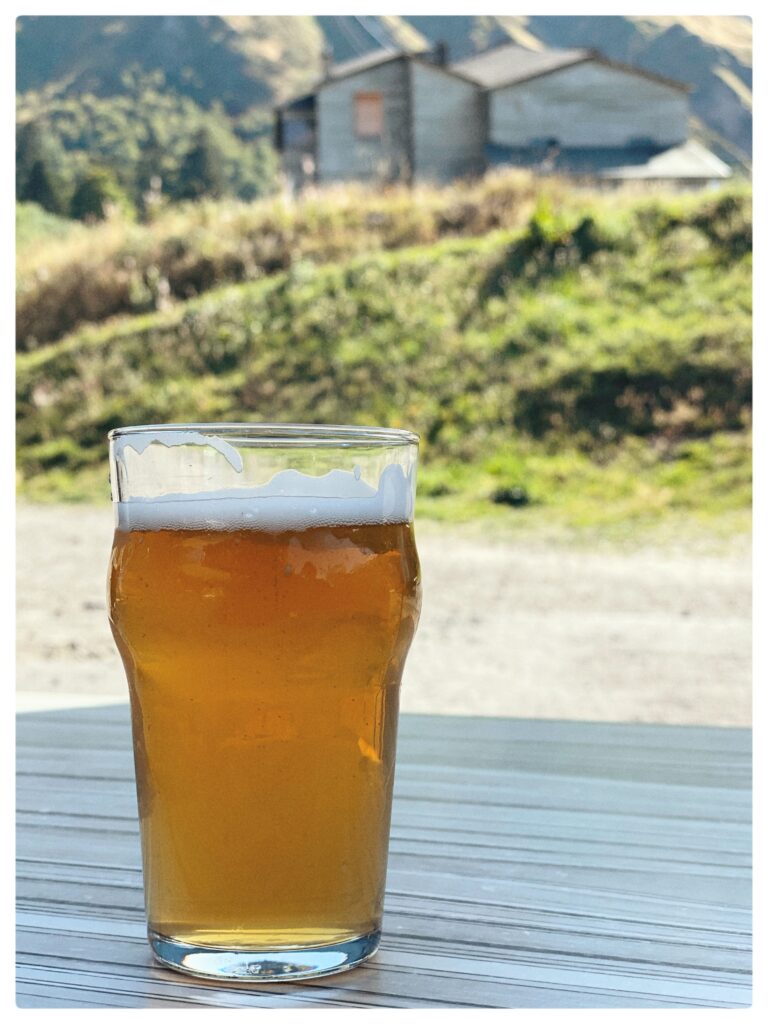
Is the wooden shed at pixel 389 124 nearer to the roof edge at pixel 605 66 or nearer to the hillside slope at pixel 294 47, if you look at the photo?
the roof edge at pixel 605 66

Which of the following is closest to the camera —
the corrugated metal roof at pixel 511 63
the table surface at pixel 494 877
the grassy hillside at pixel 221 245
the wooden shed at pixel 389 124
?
the table surface at pixel 494 877

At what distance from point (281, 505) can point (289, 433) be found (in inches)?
1.0

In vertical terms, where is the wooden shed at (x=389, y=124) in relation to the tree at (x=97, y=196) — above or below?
above

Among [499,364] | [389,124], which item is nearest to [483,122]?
[389,124]

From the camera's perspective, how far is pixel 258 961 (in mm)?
451

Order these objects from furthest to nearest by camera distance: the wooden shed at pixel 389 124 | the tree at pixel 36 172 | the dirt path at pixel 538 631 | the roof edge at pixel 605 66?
1. the roof edge at pixel 605 66
2. the wooden shed at pixel 389 124
3. the tree at pixel 36 172
4. the dirt path at pixel 538 631

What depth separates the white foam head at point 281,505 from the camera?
0.47 metres

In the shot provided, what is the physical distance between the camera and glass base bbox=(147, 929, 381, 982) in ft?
1.48

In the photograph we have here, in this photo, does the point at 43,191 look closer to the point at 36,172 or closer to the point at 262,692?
the point at 36,172

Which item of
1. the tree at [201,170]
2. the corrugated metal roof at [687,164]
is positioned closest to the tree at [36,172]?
the tree at [201,170]

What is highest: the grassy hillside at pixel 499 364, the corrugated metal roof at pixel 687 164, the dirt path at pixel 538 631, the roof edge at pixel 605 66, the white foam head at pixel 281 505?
the roof edge at pixel 605 66

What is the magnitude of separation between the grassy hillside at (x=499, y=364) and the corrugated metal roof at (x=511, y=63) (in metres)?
4.92
